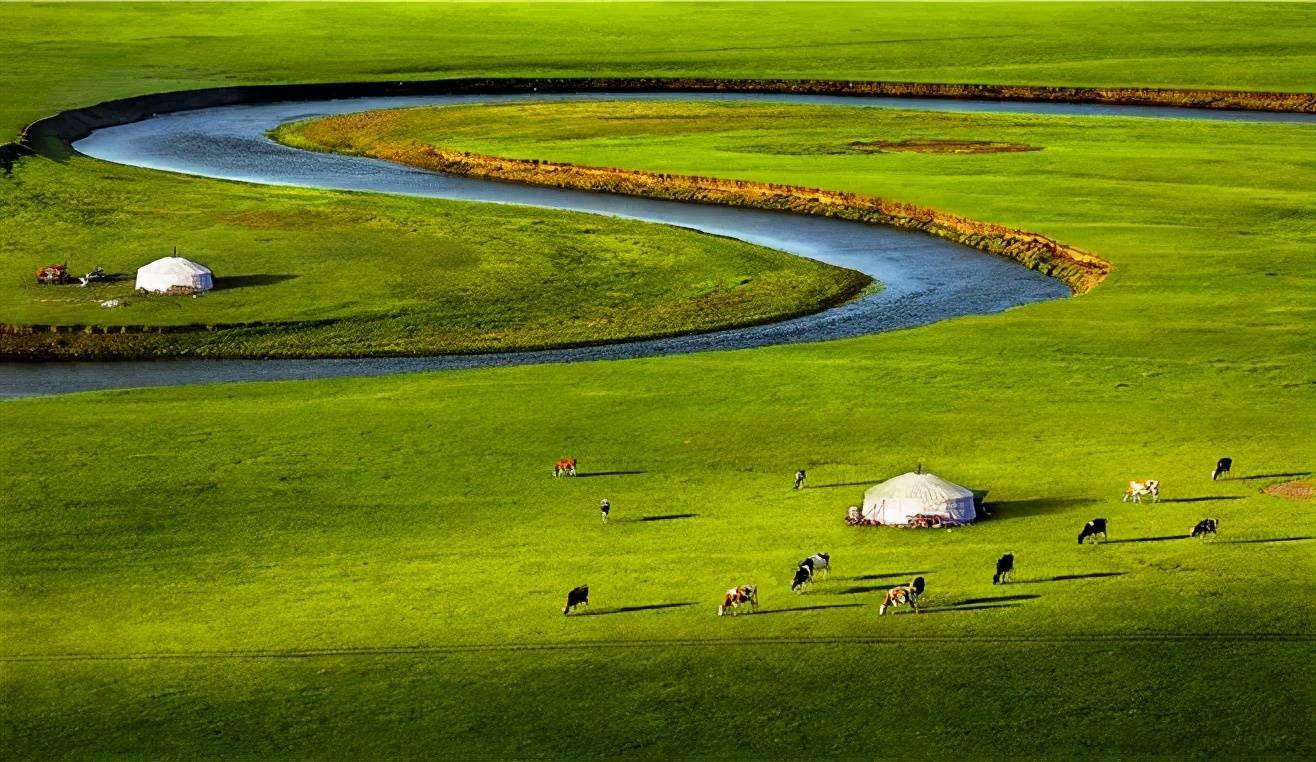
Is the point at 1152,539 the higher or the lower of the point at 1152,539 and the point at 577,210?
the lower

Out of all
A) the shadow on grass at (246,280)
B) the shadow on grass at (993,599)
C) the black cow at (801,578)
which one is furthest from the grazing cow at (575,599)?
the shadow on grass at (246,280)

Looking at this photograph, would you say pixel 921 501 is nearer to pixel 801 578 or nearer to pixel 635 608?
pixel 801 578

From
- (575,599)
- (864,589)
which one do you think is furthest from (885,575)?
(575,599)

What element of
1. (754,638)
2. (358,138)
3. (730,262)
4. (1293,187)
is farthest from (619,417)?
(358,138)

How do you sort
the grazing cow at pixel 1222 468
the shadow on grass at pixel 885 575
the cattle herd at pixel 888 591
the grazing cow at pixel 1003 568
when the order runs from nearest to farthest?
1. the cattle herd at pixel 888 591
2. the grazing cow at pixel 1003 568
3. the shadow on grass at pixel 885 575
4. the grazing cow at pixel 1222 468

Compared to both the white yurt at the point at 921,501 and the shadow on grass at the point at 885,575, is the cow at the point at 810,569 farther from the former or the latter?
the white yurt at the point at 921,501

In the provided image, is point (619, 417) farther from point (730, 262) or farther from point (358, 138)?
point (358, 138)
